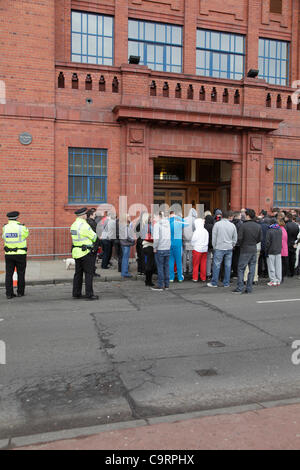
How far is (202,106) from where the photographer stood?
615 inches

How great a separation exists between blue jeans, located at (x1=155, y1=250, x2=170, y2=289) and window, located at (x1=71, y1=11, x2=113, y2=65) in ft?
29.7

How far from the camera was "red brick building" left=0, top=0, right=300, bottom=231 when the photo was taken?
13852mm

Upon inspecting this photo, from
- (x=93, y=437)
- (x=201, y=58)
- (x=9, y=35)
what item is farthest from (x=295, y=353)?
(x=201, y=58)

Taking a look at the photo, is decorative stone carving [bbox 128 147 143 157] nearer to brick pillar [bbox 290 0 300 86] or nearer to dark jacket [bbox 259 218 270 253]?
dark jacket [bbox 259 218 270 253]

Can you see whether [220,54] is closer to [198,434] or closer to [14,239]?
[14,239]

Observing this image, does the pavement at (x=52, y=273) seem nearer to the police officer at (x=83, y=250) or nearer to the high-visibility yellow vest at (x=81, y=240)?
the police officer at (x=83, y=250)

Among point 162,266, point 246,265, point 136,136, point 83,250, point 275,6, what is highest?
point 275,6

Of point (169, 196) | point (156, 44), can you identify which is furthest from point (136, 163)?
point (156, 44)

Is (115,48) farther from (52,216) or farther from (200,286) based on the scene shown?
(200,286)

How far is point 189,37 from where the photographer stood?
16.7 metres

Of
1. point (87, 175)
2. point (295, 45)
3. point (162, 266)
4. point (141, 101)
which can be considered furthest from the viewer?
point (295, 45)

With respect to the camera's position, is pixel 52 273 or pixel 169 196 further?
pixel 169 196

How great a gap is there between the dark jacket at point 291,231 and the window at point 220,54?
8092mm

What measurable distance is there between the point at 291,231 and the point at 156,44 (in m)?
9.41
